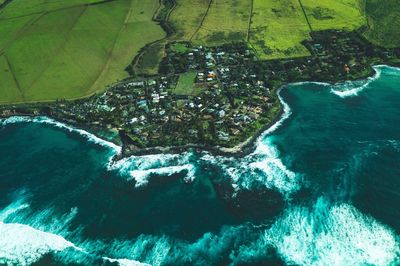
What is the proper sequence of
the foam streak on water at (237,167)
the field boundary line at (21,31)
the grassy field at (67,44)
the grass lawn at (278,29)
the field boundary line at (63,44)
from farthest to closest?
the field boundary line at (21,31)
the grass lawn at (278,29)
the field boundary line at (63,44)
the grassy field at (67,44)
the foam streak on water at (237,167)

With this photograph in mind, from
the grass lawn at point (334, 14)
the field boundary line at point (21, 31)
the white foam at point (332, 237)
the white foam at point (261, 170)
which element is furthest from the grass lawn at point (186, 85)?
the field boundary line at point (21, 31)

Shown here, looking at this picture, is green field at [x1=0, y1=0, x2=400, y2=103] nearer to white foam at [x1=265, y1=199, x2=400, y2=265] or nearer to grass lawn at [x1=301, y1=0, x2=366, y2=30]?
grass lawn at [x1=301, y1=0, x2=366, y2=30]

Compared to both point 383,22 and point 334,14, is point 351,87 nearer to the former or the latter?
point 383,22

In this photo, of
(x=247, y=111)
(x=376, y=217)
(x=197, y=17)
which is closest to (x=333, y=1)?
(x=197, y=17)

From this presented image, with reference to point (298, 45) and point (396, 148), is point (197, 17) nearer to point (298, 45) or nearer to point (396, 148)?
point (298, 45)

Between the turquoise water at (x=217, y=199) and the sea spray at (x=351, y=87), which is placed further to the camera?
the sea spray at (x=351, y=87)

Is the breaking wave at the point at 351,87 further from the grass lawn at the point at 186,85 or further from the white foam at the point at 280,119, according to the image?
the grass lawn at the point at 186,85

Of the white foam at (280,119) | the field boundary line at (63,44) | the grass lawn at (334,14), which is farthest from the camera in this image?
the grass lawn at (334,14)
